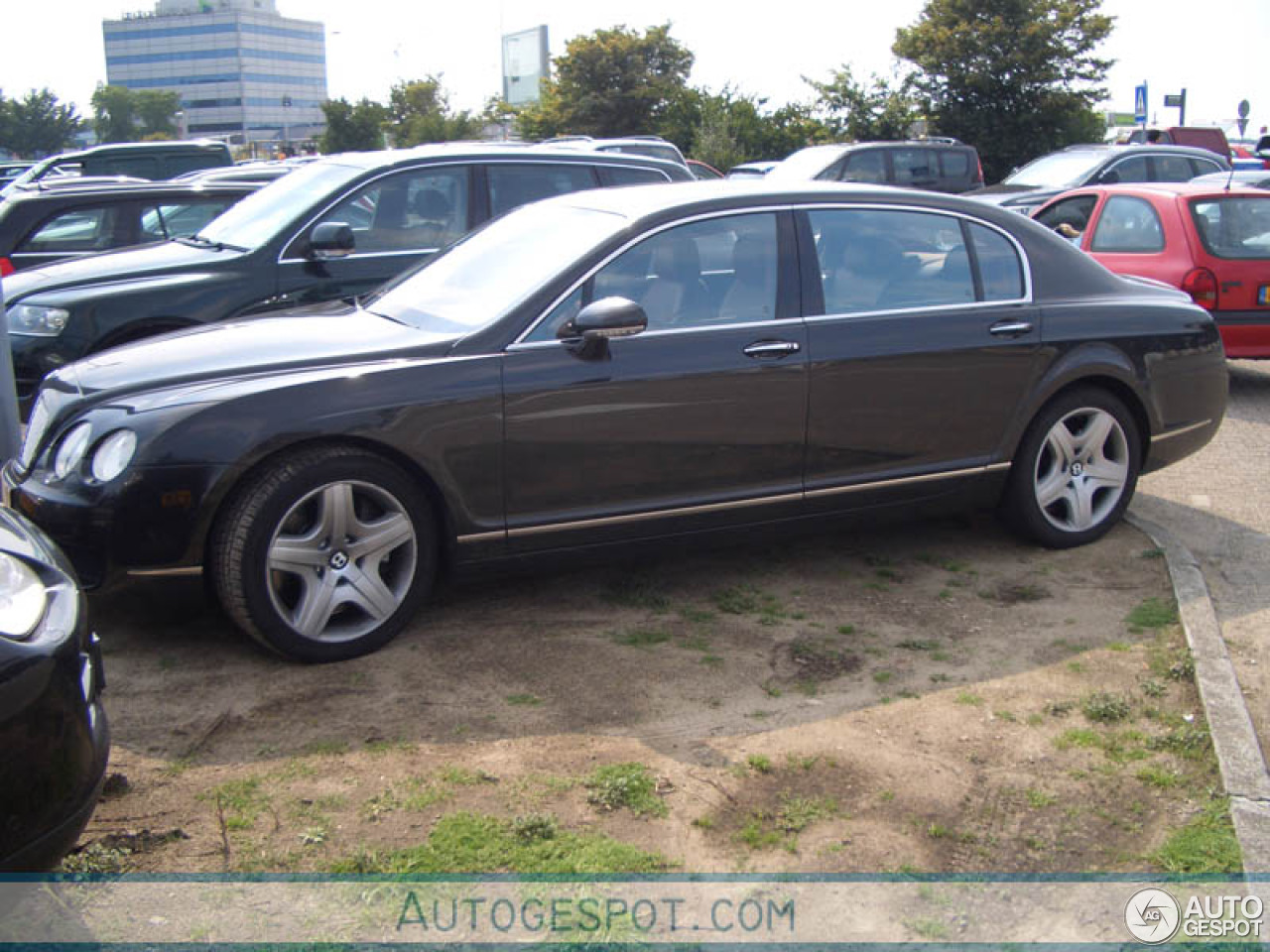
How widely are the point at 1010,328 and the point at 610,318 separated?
195cm

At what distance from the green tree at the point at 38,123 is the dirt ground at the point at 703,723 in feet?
250

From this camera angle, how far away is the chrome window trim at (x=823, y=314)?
15.5ft

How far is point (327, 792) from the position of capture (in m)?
3.53

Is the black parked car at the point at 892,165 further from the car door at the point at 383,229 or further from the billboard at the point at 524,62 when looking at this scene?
the billboard at the point at 524,62

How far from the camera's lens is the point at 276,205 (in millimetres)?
7922

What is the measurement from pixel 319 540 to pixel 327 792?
107 cm

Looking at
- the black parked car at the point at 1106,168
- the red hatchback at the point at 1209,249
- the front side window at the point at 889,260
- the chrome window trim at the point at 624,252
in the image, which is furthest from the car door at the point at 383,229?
the black parked car at the point at 1106,168

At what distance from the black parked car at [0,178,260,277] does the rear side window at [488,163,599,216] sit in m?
2.91

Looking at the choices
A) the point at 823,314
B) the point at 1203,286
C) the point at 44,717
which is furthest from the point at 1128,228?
the point at 44,717

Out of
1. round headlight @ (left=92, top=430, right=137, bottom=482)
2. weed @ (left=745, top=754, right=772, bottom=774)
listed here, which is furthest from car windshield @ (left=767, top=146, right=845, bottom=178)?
weed @ (left=745, top=754, right=772, bottom=774)

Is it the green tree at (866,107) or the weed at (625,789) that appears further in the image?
the green tree at (866,107)

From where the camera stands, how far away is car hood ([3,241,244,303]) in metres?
7.37

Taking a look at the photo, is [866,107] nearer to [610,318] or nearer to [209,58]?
[610,318]

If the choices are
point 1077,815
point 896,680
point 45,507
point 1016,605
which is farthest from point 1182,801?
point 45,507
